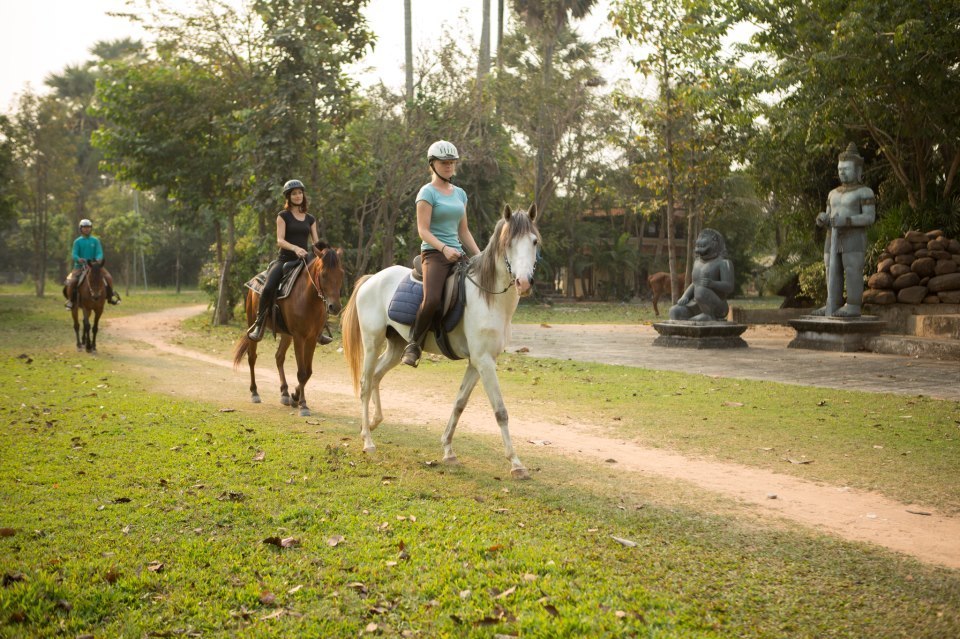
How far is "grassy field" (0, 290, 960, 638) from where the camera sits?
3.44m

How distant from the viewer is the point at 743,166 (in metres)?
23.7

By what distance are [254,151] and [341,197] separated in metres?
2.59

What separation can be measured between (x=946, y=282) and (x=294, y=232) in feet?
43.8

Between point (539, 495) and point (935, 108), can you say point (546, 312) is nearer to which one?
point (935, 108)

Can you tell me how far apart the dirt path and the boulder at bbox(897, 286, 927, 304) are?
1056 cm

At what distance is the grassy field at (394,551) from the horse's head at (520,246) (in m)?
1.54

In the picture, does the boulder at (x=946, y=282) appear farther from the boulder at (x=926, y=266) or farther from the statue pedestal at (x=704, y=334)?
the statue pedestal at (x=704, y=334)

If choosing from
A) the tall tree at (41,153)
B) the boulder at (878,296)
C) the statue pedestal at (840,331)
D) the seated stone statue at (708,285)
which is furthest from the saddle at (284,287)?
the tall tree at (41,153)

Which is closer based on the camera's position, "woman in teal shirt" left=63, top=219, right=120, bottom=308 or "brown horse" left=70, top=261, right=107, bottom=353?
"brown horse" left=70, top=261, right=107, bottom=353

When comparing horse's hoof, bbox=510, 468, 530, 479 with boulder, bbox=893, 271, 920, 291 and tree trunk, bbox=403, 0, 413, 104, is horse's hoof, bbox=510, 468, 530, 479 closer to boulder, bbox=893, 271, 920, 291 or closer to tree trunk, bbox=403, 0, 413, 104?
boulder, bbox=893, 271, 920, 291

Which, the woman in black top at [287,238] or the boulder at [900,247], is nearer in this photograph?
the woman in black top at [287,238]

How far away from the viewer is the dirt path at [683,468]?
4.61 meters

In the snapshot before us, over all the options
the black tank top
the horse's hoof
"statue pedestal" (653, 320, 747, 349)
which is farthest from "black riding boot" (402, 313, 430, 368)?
"statue pedestal" (653, 320, 747, 349)

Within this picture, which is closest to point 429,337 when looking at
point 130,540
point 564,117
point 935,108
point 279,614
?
point 130,540
